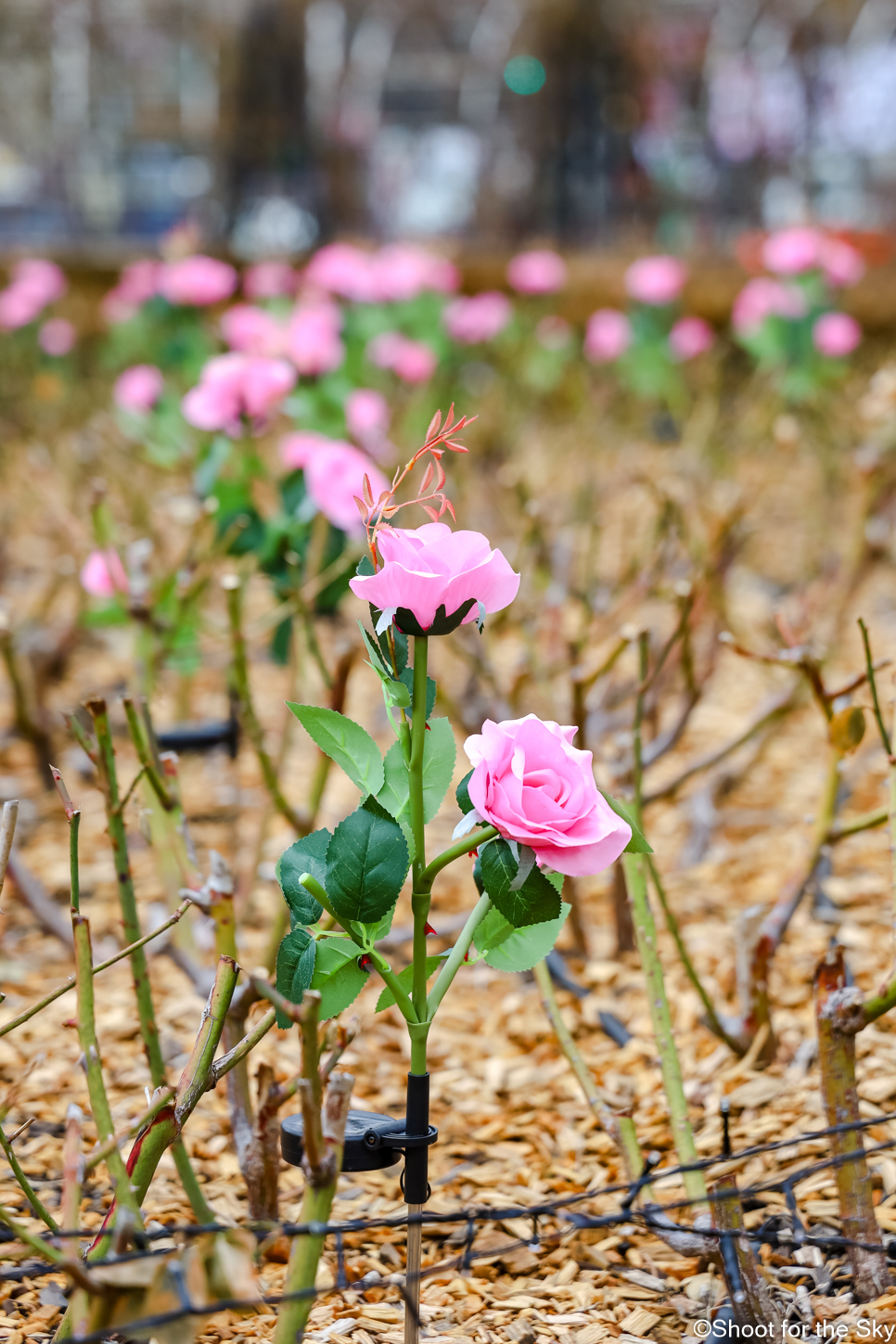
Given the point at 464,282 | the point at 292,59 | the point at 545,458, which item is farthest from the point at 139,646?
the point at 292,59

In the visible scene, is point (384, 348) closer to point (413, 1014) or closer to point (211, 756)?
point (211, 756)

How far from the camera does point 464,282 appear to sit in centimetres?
841

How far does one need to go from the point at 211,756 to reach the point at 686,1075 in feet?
5.42

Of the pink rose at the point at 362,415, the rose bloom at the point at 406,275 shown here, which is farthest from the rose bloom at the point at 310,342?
the rose bloom at the point at 406,275

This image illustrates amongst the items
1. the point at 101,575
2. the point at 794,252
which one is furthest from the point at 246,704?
the point at 794,252

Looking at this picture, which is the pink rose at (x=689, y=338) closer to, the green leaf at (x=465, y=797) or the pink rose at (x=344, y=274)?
the pink rose at (x=344, y=274)

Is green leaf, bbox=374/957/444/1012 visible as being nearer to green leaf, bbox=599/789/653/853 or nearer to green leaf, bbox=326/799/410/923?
green leaf, bbox=326/799/410/923

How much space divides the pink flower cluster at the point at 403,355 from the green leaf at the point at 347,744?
3713mm

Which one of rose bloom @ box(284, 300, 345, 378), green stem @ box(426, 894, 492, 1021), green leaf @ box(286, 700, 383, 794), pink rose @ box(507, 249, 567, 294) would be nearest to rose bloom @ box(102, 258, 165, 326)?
pink rose @ box(507, 249, 567, 294)

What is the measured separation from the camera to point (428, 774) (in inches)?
36.3

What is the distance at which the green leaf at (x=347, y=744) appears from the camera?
91 centimetres

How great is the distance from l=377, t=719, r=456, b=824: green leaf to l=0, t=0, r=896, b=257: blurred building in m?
9.80

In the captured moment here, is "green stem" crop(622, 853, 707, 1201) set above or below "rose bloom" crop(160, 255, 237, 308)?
below

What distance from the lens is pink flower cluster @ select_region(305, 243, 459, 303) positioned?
427cm
